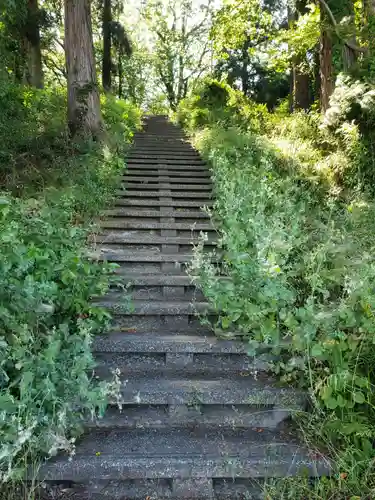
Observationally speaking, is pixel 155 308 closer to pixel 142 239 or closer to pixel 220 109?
pixel 142 239

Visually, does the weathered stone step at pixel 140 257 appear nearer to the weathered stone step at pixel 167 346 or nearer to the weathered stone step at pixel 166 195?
the weathered stone step at pixel 167 346

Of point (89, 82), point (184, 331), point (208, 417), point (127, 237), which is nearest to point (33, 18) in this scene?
point (89, 82)

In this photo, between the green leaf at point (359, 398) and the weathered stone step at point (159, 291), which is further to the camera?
the weathered stone step at point (159, 291)

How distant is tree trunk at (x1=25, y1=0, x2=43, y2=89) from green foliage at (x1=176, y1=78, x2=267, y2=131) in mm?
5378

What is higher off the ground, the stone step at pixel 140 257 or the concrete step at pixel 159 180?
the concrete step at pixel 159 180

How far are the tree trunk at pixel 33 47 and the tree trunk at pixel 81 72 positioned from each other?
407 centimetres

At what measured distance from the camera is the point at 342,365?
2.52 metres

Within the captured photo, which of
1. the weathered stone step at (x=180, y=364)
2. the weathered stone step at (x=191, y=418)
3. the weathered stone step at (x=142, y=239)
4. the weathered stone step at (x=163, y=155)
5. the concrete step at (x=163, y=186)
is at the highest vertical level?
the weathered stone step at (x=163, y=155)

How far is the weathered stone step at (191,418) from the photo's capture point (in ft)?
9.04

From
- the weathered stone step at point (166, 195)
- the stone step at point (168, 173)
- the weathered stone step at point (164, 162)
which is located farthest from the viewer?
the weathered stone step at point (164, 162)

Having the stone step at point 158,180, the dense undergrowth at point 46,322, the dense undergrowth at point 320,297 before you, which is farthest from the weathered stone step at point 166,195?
the stone step at point 158,180

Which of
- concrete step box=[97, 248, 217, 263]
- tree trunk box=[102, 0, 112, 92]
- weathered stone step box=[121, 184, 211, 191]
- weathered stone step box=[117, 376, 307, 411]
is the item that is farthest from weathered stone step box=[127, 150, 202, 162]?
tree trunk box=[102, 0, 112, 92]

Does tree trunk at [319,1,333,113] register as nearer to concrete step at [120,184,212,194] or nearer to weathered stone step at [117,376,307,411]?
concrete step at [120,184,212,194]

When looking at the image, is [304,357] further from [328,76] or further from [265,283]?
[328,76]
